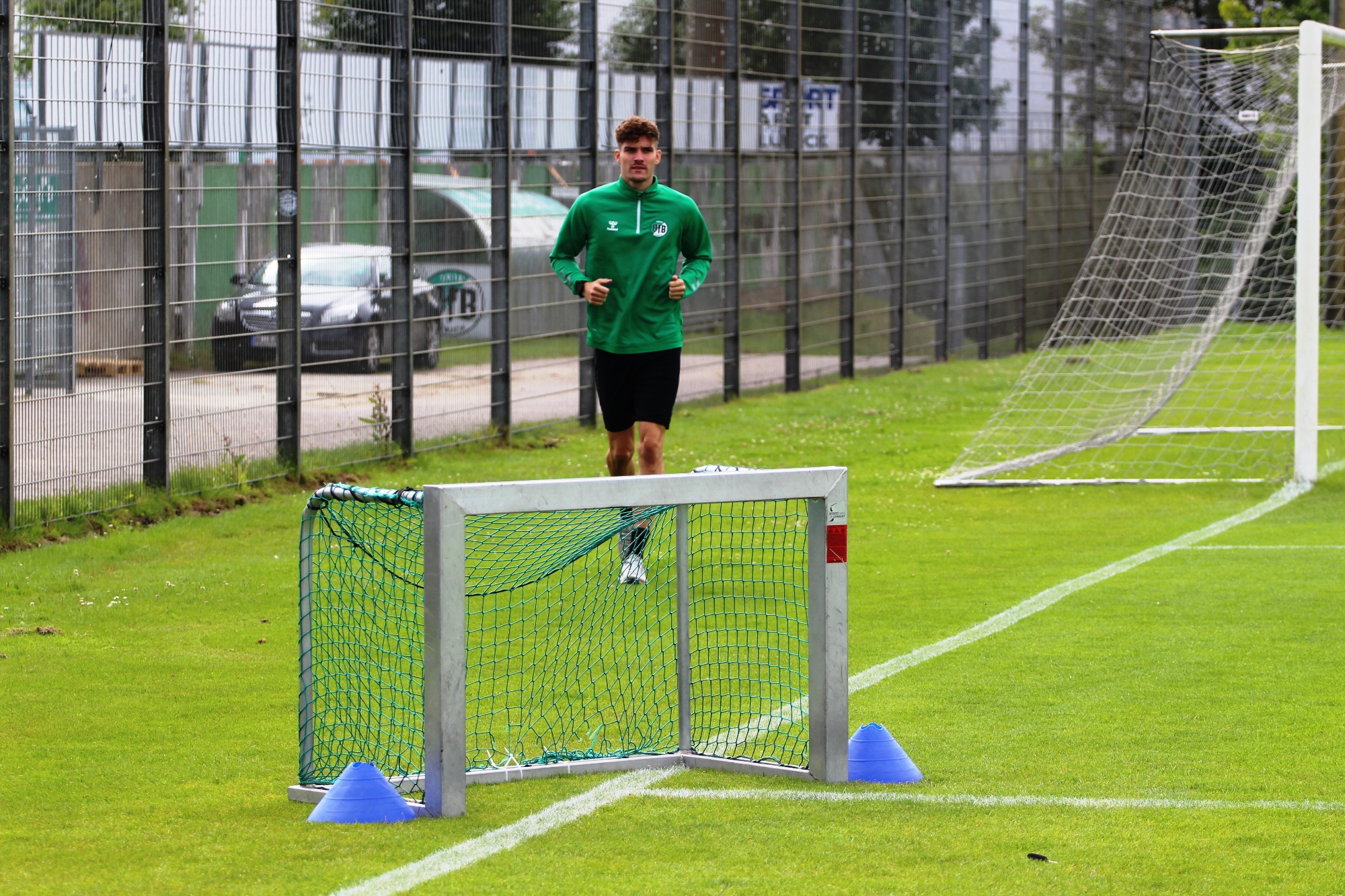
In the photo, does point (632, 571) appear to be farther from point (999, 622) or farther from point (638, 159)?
point (638, 159)

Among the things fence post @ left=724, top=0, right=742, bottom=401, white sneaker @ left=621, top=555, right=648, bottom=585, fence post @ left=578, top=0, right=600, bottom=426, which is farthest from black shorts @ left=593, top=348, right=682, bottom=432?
fence post @ left=724, top=0, right=742, bottom=401

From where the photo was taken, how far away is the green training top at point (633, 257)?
8688 millimetres

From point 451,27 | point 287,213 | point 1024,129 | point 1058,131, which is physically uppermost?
point 1058,131

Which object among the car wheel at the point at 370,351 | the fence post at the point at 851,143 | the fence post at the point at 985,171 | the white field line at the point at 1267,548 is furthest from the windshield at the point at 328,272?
the fence post at the point at 985,171

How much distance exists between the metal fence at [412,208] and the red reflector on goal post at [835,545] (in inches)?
241

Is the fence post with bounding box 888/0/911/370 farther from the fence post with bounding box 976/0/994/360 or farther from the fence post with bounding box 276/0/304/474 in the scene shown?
the fence post with bounding box 276/0/304/474

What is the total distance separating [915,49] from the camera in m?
22.8

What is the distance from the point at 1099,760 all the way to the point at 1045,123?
73.6ft

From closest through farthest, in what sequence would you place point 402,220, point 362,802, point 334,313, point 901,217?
point 362,802 → point 334,313 → point 402,220 → point 901,217

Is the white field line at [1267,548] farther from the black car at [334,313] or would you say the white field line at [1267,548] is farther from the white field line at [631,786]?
the black car at [334,313]

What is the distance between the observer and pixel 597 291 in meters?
8.40

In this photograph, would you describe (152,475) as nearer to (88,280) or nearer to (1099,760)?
(88,280)

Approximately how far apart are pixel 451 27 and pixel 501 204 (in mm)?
1550

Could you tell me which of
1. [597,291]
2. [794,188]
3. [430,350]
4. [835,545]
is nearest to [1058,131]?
[794,188]
